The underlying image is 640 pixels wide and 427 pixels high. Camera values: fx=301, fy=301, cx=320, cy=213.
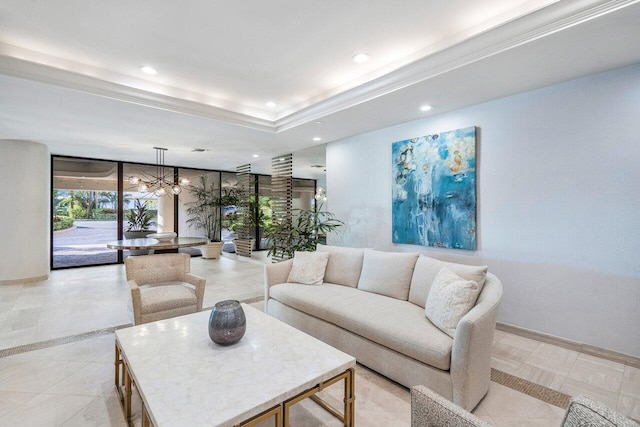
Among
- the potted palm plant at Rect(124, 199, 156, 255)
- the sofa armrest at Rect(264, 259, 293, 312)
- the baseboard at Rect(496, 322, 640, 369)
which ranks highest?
the potted palm plant at Rect(124, 199, 156, 255)

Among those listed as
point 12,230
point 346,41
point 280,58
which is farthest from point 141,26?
point 12,230

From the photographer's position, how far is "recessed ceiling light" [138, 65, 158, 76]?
316 centimetres

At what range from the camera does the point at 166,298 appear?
10.1 ft

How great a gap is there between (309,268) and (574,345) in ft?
8.91

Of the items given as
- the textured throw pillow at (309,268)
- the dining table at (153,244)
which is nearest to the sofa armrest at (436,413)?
the textured throw pillow at (309,268)

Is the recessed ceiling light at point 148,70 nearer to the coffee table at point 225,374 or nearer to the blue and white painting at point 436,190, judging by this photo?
the coffee table at point 225,374

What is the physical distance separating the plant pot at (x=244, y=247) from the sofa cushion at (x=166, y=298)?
193 inches

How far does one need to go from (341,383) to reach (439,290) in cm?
103

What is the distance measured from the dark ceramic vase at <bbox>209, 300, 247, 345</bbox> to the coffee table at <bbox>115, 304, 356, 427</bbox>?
6 cm

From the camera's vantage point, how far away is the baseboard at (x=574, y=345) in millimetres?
2626

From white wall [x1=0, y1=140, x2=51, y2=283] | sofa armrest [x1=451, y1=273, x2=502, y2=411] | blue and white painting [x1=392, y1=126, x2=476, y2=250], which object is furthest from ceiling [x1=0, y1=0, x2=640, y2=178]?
sofa armrest [x1=451, y1=273, x2=502, y2=411]

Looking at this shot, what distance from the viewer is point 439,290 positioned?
7.59 feet

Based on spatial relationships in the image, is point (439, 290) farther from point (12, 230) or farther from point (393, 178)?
point (12, 230)

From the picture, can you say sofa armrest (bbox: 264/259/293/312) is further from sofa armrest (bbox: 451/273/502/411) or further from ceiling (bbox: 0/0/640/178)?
sofa armrest (bbox: 451/273/502/411)
